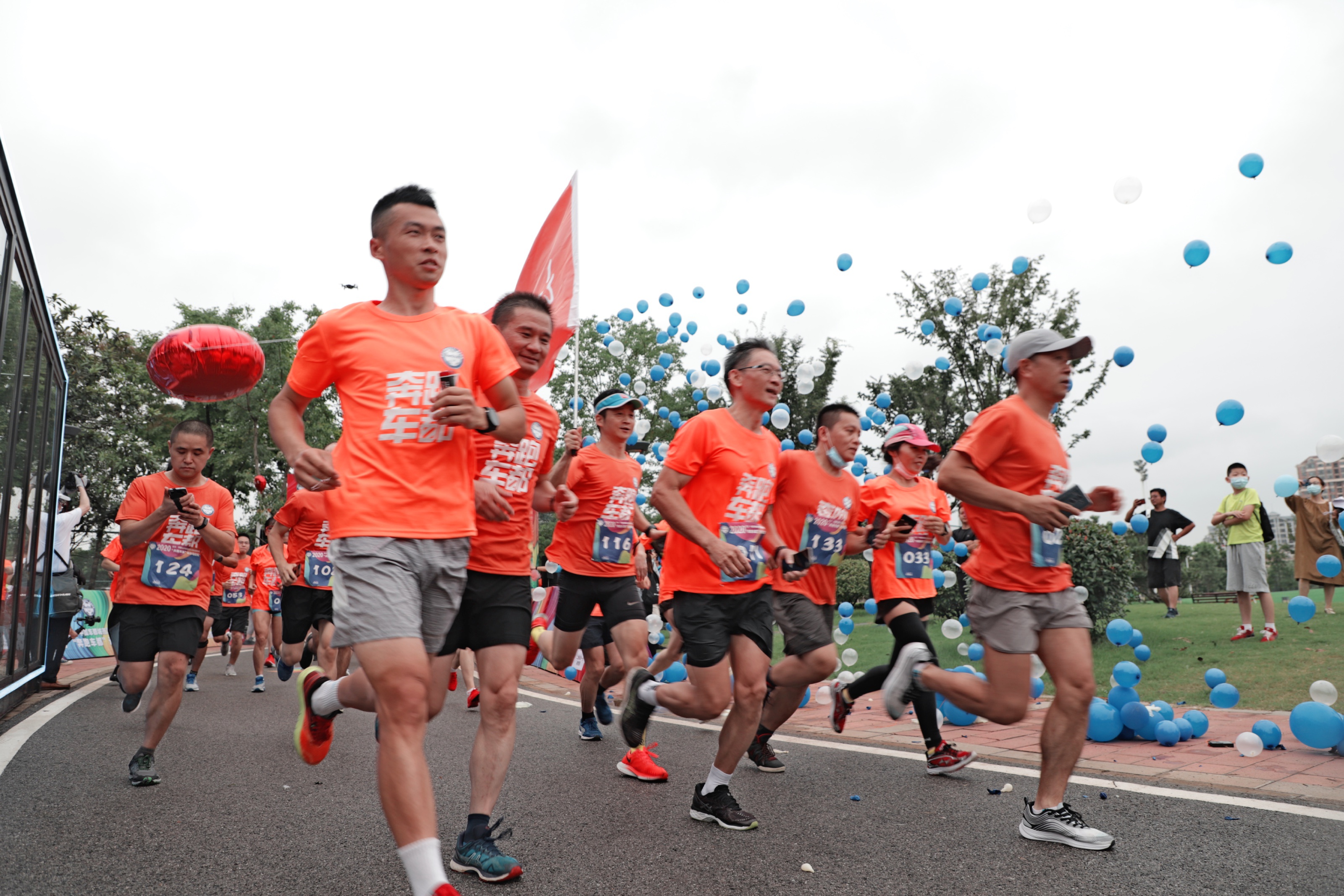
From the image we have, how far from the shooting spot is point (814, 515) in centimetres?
515

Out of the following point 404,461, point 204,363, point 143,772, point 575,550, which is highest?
point 204,363

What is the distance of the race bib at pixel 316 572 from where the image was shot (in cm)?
805

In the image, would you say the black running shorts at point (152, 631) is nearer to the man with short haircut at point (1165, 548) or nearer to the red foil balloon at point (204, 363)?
the red foil balloon at point (204, 363)

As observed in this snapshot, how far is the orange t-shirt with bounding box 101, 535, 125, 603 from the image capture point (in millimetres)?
5496

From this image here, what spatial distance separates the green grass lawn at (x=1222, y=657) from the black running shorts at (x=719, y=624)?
11.4ft

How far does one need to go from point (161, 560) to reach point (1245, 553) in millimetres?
9152

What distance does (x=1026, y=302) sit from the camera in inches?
773

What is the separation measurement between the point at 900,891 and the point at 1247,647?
23.9 feet

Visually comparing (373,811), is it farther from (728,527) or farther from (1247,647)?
(1247,647)

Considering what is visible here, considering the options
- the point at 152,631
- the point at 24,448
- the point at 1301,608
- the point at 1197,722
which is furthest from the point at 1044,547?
the point at 24,448

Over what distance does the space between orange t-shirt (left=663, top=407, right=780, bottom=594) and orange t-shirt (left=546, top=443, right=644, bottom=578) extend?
1.80 metres

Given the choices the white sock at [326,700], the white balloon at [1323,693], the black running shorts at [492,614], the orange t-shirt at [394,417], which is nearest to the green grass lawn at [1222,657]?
the white balloon at [1323,693]

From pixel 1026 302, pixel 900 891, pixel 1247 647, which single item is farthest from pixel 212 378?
pixel 1026 302

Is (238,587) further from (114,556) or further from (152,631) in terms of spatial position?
(152,631)
